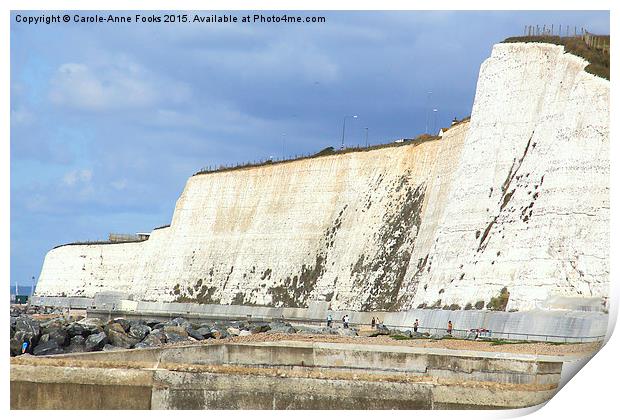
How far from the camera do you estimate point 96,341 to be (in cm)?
3131

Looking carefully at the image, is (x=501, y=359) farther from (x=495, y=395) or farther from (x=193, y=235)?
(x=193, y=235)

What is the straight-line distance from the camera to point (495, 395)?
16812 millimetres

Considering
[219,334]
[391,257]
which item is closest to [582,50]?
[219,334]

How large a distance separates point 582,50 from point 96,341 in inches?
832

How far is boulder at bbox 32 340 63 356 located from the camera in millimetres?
29359

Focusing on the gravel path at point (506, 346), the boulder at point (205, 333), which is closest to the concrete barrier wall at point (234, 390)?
the gravel path at point (506, 346)

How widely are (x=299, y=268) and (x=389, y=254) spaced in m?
10.9

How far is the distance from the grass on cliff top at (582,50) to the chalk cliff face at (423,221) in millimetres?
434

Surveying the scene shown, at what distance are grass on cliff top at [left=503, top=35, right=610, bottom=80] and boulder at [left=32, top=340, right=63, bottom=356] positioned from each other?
66.8ft

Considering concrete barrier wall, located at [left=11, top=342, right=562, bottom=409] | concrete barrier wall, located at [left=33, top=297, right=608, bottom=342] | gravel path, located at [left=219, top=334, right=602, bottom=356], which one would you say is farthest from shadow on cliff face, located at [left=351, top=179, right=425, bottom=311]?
concrete barrier wall, located at [left=11, top=342, right=562, bottom=409]

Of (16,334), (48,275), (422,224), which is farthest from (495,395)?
(48,275)

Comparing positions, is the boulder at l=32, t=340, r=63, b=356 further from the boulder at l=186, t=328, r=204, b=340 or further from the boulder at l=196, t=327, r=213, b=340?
the boulder at l=196, t=327, r=213, b=340

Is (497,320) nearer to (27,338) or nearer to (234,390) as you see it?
(27,338)

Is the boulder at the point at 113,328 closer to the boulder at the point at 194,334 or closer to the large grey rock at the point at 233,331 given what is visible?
the boulder at the point at 194,334
